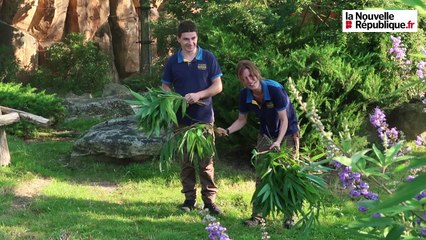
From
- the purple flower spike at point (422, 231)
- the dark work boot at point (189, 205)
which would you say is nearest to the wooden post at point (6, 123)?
the dark work boot at point (189, 205)

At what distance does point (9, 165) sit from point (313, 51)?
4.15 metres

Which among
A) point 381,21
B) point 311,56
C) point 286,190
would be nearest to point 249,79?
point 286,190

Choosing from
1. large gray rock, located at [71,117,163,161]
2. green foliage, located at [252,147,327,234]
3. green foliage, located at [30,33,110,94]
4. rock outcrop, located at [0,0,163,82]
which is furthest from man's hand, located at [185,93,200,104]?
rock outcrop, located at [0,0,163,82]

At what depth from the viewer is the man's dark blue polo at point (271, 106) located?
15.1 feet

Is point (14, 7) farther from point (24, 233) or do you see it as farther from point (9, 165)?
point (24, 233)

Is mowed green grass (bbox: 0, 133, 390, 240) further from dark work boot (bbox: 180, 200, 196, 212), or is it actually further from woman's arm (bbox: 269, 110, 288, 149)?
woman's arm (bbox: 269, 110, 288, 149)

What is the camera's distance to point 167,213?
17.7 feet

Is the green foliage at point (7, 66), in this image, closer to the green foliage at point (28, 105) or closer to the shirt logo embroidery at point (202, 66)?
the green foliage at point (28, 105)

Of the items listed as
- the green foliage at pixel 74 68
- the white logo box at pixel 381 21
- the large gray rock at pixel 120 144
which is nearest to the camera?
the white logo box at pixel 381 21

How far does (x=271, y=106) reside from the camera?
15.4 ft

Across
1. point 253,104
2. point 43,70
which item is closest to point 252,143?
point 253,104

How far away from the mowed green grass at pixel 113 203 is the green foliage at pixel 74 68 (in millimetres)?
7857

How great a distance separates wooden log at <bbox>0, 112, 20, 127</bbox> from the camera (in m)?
6.89

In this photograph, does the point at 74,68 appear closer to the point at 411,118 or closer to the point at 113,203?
the point at 411,118
